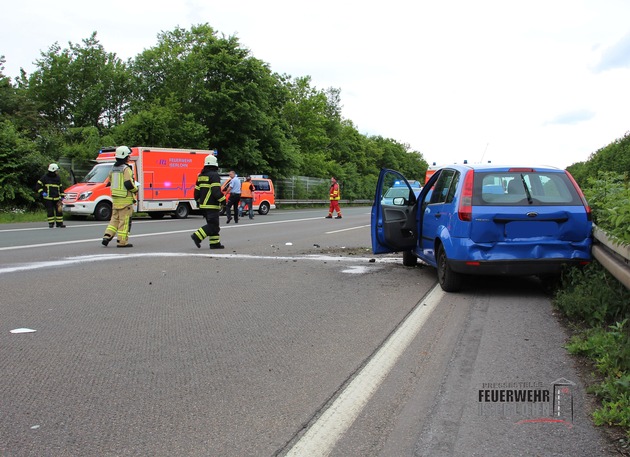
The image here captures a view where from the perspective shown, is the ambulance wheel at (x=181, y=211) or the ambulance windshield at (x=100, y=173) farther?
the ambulance wheel at (x=181, y=211)

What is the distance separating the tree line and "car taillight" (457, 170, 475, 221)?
20.4 m

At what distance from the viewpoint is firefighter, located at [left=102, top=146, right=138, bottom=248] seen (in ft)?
38.8

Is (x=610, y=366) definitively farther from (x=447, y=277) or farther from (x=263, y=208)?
(x=263, y=208)

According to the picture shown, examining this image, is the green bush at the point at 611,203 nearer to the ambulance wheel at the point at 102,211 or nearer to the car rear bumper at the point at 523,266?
the car rear bumper at the point at 523,266

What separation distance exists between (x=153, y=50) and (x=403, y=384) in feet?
197

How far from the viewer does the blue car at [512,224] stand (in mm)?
6820

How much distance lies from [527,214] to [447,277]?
4.06 feet

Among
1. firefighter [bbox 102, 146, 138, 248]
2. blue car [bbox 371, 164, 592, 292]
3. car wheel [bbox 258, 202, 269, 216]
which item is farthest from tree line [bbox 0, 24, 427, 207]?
blue car [bbox 371, 164, 592, 292]

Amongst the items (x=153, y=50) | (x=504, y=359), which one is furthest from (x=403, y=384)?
(x=153, y=50)

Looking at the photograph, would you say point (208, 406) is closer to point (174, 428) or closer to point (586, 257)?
point (174, 428)

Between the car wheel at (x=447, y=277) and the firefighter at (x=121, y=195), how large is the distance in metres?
6.90

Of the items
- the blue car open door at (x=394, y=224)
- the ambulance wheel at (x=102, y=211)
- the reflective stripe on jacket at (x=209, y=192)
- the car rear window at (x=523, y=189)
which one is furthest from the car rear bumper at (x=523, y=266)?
the ambulance wheel at (x=102, y=211)

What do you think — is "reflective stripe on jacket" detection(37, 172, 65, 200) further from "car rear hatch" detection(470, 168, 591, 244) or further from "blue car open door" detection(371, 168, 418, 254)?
"car rear hatch" detection(470, 168, 591, 244)

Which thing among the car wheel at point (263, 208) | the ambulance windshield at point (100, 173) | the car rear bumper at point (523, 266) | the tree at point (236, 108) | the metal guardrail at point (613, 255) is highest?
the tree at point (236, 108)
